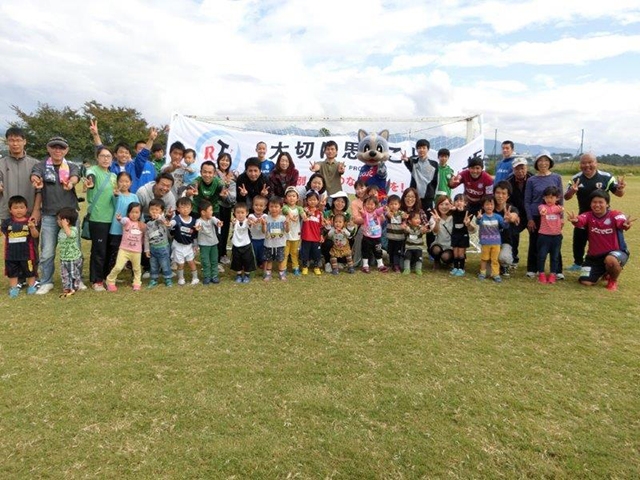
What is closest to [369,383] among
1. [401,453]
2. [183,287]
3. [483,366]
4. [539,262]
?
→ [401,453]

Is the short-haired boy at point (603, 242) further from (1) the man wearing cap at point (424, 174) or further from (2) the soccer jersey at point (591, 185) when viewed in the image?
(1) the man wearing cap at point (424, 174)

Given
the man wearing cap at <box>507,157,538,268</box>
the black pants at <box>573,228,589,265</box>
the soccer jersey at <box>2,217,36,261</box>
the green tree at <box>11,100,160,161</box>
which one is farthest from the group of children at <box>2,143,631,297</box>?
the green tree at <box>11,100,160,161</box>

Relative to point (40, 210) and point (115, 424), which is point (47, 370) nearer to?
point (115, 424)

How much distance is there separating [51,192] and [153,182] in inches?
49.5

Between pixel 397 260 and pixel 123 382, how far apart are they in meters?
4.35

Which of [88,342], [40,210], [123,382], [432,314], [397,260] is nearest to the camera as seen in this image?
[123,382]

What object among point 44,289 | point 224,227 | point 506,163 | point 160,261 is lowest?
point 44,289

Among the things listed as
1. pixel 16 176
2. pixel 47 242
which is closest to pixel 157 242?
pixel 47 242

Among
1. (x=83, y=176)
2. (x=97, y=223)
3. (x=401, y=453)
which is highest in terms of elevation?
(x=83, y=176)

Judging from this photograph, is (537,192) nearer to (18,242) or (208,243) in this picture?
(208,243)

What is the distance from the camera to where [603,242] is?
18.7ft

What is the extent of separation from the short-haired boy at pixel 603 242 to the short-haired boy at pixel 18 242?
7267 mm

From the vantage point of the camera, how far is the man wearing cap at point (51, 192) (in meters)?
5.02

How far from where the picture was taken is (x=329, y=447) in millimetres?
2465
